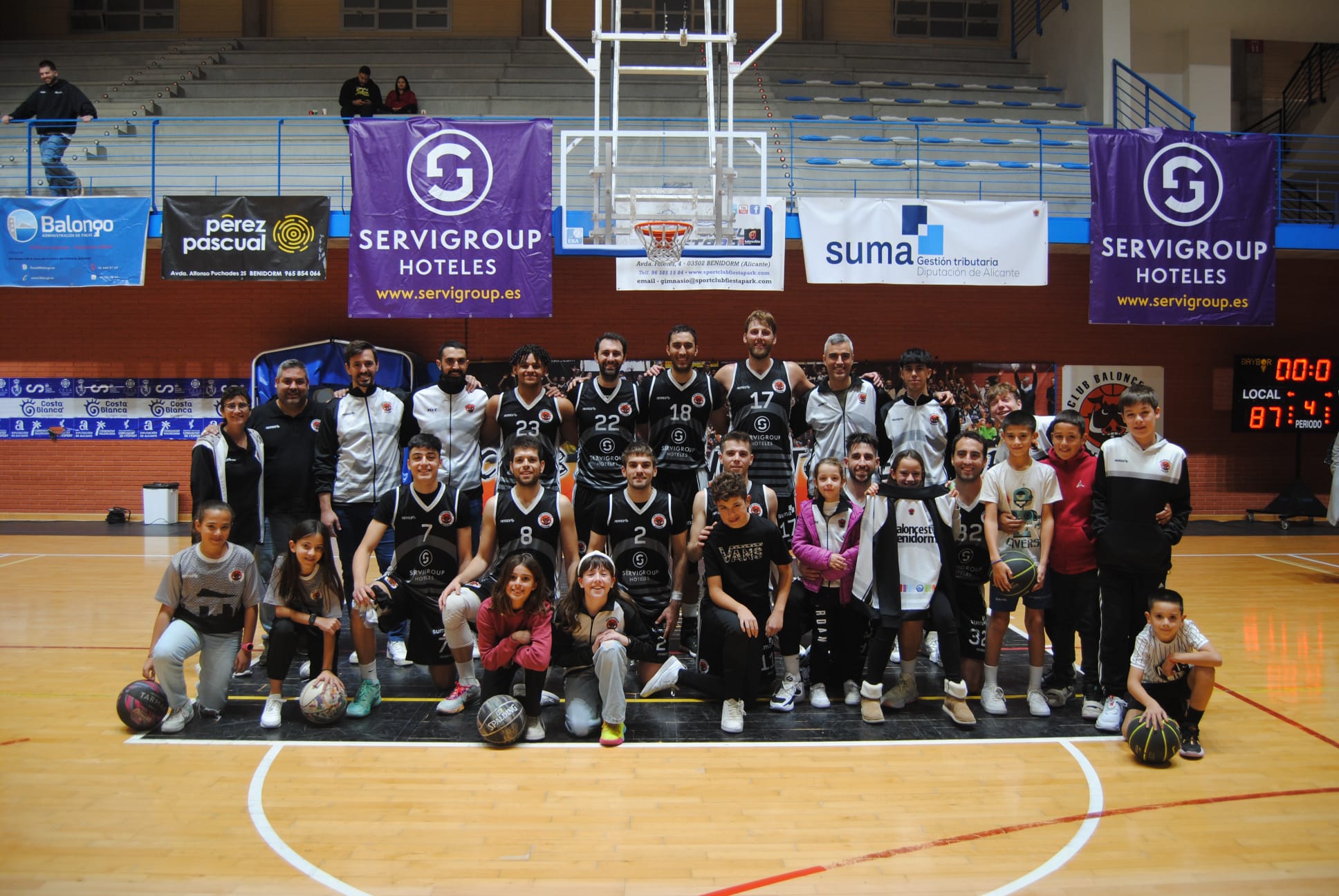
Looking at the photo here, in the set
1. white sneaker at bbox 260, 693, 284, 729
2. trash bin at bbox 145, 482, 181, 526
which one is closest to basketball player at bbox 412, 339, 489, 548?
white sneaker at bbox 260, 693, 284, 729

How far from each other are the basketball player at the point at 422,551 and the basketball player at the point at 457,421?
2.03ft

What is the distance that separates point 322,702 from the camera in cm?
466

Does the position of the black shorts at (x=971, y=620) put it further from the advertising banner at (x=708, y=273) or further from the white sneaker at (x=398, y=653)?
the advertising banner at (x=708, y=273)

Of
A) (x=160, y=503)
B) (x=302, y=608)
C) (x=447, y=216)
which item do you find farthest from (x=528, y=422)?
(x=160, y=503)

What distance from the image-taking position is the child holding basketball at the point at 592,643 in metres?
4.55

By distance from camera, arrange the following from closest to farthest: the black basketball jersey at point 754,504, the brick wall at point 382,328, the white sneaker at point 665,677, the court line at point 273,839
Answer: the court line at point 273,839, the white sneaker at point 665,677, the black basketball jersey at point 754,504, the brick wall at point 382,328

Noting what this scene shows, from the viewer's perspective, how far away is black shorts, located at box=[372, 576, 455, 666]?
16.8ft

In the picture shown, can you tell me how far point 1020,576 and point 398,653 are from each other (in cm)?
376

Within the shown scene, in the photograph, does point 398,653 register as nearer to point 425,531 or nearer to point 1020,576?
point 425,531

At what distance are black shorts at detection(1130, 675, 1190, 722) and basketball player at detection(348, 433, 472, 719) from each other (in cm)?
358

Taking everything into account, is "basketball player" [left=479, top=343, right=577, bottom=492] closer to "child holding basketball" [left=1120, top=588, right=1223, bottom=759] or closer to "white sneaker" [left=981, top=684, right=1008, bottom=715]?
"white sneaker" [left=981, top=684, right=1008, bottom=715]

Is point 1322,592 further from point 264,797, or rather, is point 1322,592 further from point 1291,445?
point 264,797

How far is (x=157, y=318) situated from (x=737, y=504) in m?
9.96

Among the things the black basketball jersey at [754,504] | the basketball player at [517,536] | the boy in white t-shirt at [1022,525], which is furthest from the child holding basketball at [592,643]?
the boy in white t-shirt at [1022,525]
